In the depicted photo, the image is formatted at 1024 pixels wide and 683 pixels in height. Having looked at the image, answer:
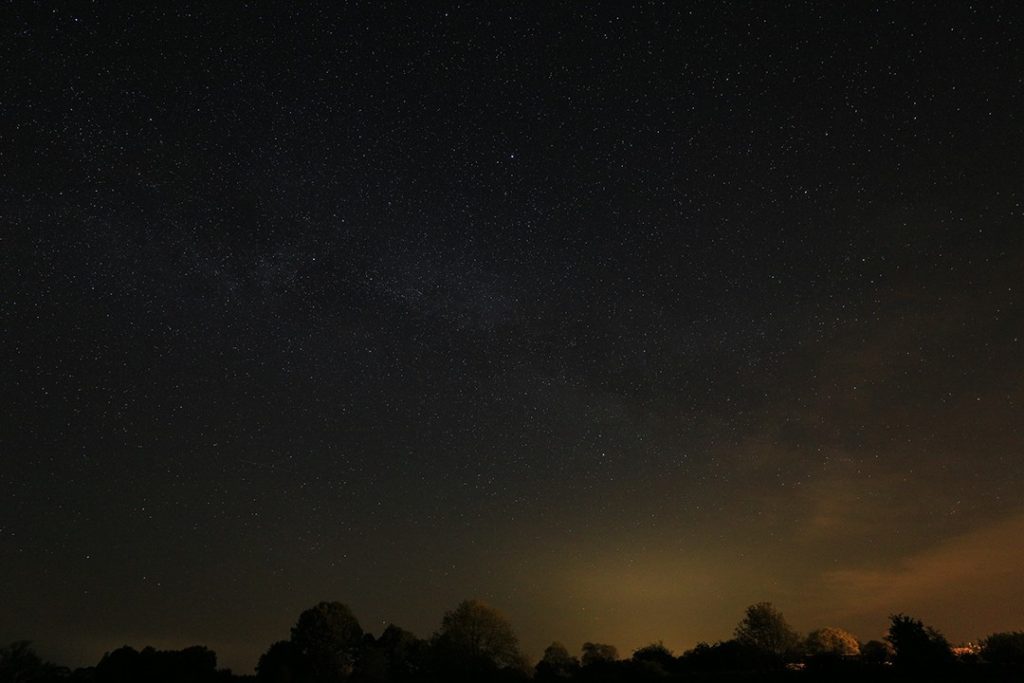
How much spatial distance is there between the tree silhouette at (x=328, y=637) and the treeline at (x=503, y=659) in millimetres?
126

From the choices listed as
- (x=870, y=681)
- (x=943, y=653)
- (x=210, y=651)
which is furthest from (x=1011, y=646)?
(x=210, y=651)

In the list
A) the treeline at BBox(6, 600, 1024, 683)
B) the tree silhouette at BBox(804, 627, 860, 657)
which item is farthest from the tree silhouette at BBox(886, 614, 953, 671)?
the tree silhouette at BBox(804, 627, 860, 657)

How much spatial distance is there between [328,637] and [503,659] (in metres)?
25.5

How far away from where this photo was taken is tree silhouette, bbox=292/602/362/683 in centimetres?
8925

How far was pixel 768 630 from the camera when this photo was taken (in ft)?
321

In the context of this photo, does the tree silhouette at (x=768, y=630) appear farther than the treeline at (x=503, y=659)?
Yes

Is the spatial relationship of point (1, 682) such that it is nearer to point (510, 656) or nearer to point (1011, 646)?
point (510, 656)

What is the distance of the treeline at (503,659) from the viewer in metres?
39.4

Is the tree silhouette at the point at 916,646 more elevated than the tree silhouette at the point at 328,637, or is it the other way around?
the tree silhouette at the point at 328,637

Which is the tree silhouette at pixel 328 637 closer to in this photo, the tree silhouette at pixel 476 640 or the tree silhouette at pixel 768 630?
the tree silhouette at pixel 476 640

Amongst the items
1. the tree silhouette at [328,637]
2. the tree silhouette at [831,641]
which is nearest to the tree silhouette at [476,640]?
the tree silhouette at [328,637]

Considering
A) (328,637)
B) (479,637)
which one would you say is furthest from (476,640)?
(328,637)

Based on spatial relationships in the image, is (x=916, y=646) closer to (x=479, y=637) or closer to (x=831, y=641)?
(x=479, y=637)

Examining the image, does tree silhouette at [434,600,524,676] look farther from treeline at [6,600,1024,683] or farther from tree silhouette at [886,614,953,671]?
tree silhouette at [886,614,953,671]
